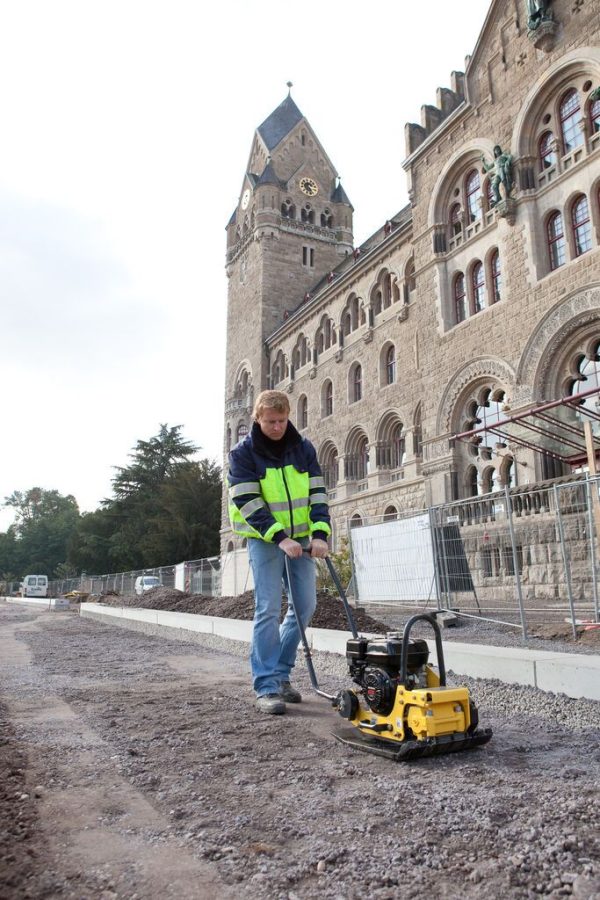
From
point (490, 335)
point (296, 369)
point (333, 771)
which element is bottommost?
point (333, 771)

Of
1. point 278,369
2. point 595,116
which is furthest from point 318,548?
point 278,369

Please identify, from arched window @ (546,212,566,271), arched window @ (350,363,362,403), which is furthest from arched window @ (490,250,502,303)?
arched window @ (350,363,362,403)

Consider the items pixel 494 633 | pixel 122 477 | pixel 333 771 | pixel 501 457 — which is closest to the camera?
pixel 333 771

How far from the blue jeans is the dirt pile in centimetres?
400

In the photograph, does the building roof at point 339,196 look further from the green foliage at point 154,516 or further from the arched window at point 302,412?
the green foliage at point 154,516

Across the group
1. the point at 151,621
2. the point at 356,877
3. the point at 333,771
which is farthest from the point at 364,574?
the point at 356,877

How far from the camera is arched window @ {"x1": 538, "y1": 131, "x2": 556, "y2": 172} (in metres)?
18.0

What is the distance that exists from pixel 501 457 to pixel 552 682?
15227 millimetres

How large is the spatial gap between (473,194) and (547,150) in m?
3.10

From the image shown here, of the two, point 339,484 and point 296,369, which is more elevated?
point 296,369

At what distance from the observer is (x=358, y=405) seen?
2992 centimetres

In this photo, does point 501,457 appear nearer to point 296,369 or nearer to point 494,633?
point 494,633

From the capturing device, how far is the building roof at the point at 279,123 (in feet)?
145

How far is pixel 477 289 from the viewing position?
67.9 ft
